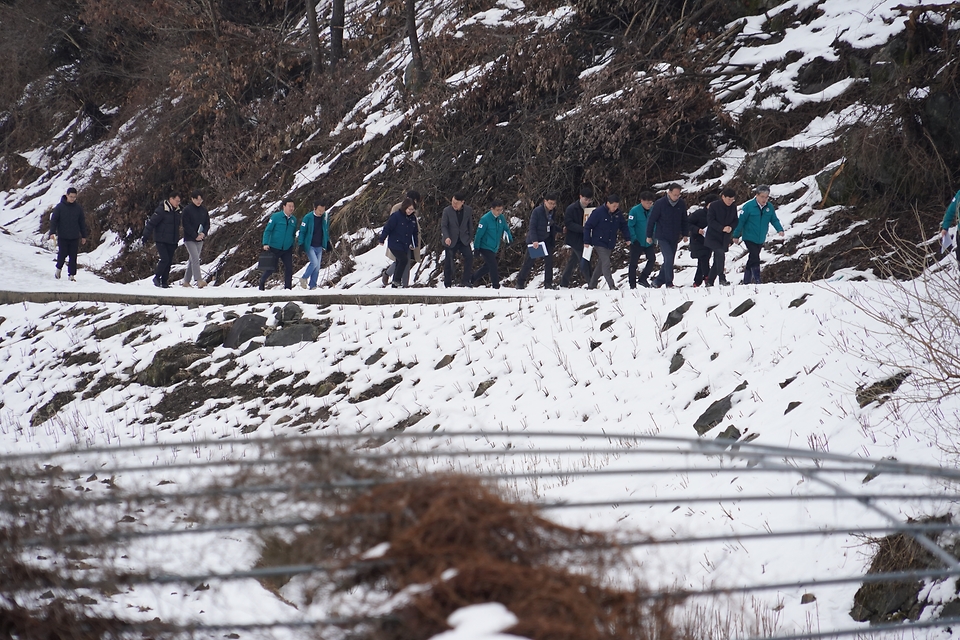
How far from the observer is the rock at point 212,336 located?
13.2 metres

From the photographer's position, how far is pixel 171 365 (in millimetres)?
12852

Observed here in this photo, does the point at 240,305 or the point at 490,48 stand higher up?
the point at 490,48

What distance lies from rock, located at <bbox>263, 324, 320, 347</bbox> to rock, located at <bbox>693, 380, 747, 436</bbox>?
6.33m

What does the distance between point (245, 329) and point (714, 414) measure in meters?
7.65

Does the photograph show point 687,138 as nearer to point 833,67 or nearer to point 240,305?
point 833,67

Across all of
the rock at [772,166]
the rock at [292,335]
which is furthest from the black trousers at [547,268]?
the rock at [772,166]

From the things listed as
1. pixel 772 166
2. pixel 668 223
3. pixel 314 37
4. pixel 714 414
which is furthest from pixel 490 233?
pixel 314 37

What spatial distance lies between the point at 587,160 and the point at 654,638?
17.0 metres

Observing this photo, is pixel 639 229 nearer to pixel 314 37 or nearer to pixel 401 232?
pixel 401 232

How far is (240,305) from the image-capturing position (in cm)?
1388

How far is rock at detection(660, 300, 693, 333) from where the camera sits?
10.3m

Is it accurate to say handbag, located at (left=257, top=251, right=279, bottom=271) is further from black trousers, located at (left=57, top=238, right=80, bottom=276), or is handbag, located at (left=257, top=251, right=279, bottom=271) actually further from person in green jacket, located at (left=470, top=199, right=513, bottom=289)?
black trousers, located at (left=57, top=238, right=80, bottom=276)

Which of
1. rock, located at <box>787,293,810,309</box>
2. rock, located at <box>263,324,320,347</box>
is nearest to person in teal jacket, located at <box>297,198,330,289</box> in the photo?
rock, located at <box>263,324,320,347</box>

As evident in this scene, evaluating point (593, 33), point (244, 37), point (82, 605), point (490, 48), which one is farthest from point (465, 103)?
point (82, 605)
